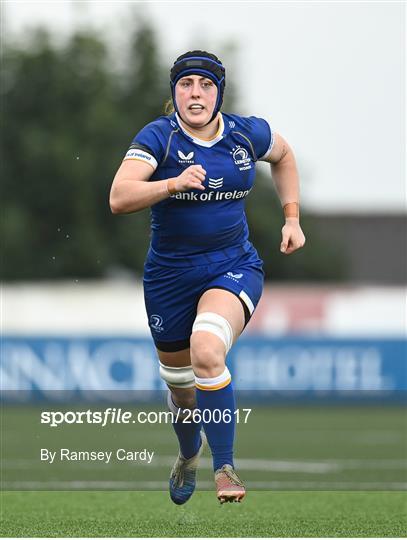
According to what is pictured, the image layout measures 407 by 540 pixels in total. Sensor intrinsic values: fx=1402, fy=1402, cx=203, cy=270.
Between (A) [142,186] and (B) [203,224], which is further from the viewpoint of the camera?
(B) [203,224]

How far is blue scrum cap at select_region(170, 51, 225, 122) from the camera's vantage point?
7.47 m

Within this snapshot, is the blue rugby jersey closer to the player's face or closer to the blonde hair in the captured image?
the player's face

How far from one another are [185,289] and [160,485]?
344 cm

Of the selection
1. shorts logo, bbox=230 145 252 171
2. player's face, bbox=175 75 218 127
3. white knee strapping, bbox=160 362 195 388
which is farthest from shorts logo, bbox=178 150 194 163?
white knee strapping, bbox=160 362 195 388

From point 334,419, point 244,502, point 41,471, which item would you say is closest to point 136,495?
point 244,502

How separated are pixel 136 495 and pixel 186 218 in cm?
309

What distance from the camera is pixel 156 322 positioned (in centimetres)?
814

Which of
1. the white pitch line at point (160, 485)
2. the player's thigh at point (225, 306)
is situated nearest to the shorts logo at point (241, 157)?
the player's thigh at point (225, 306)

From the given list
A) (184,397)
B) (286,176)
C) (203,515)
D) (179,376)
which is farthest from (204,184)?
(203,515)

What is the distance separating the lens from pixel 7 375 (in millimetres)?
21172

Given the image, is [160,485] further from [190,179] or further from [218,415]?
[190,179]

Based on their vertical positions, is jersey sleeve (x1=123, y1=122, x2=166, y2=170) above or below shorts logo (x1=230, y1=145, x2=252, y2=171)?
above

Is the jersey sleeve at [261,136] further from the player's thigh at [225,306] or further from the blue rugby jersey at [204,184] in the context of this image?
the player's thigh at [225,306]

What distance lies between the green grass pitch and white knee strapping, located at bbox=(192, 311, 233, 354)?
1.13m
